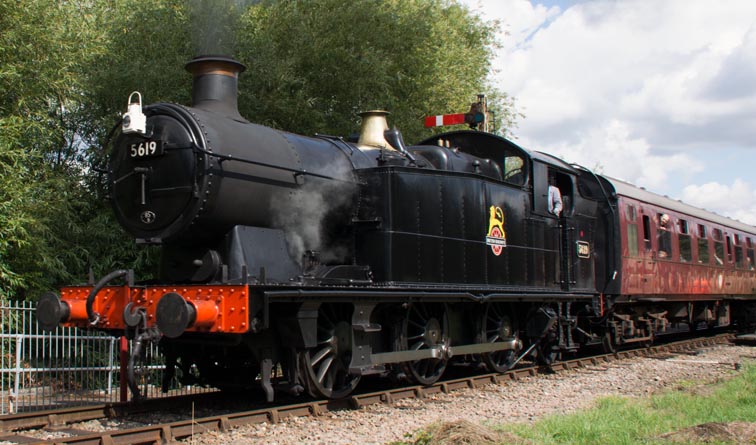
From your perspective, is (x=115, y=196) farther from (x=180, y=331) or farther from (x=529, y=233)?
(x=529, y=233)

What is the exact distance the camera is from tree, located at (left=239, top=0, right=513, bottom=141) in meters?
14.8

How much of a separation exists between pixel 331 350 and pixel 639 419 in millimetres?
3212

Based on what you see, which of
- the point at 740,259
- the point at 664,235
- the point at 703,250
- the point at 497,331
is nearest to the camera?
the point at 497,331

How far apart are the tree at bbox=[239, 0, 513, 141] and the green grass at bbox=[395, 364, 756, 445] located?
8.72m

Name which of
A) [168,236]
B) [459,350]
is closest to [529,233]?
[459,350]

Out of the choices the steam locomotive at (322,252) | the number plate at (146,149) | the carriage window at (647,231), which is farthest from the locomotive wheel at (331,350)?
the carriage window at (647,231)

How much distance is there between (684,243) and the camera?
56.7ft

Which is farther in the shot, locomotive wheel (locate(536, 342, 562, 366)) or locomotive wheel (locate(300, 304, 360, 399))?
locomotive wheel (locate(536, 342, 562, 366))

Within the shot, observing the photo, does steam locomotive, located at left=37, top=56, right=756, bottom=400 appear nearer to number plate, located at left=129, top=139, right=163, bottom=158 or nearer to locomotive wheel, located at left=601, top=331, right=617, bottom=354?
number plate, located at left=129, top=139, right=163, bottom=158

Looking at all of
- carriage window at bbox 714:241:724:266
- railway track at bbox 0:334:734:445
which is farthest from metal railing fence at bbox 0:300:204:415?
carriage window at bbox 714:241:724:266

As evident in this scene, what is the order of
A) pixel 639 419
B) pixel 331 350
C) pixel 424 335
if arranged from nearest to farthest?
pixel 639 419 < pixel 331 350 < pixel 424 335

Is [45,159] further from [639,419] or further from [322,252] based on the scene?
[639,419]

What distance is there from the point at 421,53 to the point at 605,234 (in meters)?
6.45

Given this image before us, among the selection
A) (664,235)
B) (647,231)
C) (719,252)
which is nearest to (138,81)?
(647,231)
